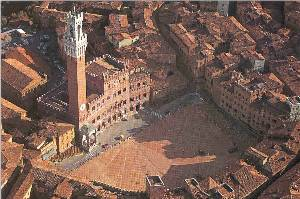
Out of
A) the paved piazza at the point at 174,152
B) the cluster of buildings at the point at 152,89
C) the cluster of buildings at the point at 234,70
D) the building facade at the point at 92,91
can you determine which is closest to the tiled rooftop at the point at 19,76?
the cluster of buildings at the point at 152,89

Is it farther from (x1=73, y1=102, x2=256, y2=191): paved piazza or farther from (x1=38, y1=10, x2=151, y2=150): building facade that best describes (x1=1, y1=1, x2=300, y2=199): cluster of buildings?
(x1=73, y1=102, x2=256, y2=191): paved piazza

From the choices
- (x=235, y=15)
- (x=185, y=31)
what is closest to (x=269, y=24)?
(x=235, y=15)

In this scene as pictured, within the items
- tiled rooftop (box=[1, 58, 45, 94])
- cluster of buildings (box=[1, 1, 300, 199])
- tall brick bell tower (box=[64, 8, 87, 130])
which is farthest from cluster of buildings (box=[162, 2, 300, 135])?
tiled rooftop (box=[1, 58, 45, 94])

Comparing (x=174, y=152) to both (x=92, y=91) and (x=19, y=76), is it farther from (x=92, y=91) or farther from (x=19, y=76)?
(x=19, y=76)

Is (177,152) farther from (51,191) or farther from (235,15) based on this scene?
(235,15)

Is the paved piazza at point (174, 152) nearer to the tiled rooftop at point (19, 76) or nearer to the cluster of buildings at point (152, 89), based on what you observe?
the cluster of buildings at point (152, 89)

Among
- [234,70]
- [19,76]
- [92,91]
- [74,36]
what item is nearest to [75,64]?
[74,36]
